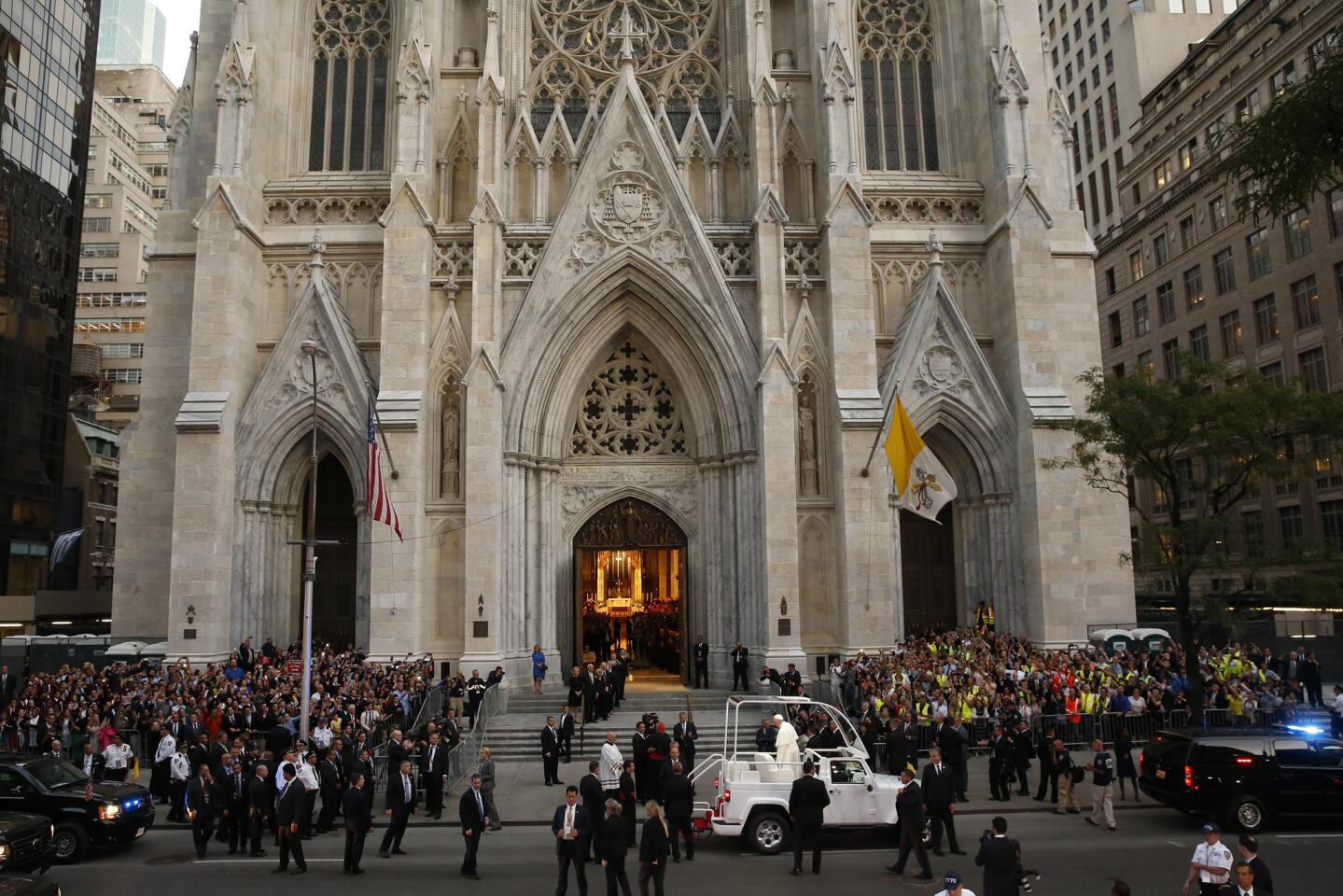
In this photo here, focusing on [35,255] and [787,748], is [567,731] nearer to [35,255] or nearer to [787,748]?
[787,748]

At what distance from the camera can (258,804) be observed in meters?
14.0

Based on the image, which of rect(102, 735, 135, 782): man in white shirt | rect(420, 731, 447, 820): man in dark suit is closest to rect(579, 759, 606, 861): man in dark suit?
rect(420, 731, 447, 820): man in dark suit

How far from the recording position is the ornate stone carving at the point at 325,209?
29.3m

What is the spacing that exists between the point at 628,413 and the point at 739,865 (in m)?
17.7

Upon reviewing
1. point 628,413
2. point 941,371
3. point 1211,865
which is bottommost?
point 1211,865

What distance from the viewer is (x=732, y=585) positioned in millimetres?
27625

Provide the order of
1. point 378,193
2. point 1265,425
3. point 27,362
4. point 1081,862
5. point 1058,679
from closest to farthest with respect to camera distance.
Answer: point 1081,862, point 1265,425, point 1058,679, point 378,193, point 27,362

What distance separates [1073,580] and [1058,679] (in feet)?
20.1

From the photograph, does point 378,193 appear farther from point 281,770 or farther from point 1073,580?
point 1073,580

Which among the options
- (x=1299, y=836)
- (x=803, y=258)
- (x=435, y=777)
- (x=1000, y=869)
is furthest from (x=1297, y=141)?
(x=803, y=258)

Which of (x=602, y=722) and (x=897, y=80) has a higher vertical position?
(x=897, y=80)

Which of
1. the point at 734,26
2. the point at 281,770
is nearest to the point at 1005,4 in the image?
the point at 734,26

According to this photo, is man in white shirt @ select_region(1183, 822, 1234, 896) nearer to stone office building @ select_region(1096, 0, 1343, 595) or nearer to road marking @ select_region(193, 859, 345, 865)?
road marking @ select_region(193, 859, 345, 865)

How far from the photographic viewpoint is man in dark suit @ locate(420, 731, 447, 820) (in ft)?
54.4
